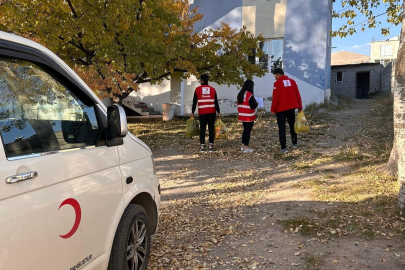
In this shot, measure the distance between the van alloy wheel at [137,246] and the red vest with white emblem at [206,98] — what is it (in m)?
5.38

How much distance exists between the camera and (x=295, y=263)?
3.57m

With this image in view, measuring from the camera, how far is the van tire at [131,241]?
9.12ft

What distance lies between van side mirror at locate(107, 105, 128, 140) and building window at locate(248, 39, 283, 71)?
13607 mm

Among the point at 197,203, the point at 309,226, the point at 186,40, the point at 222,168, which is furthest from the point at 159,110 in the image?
the point at 309,226

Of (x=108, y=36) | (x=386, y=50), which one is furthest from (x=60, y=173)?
(x=386, y=50)

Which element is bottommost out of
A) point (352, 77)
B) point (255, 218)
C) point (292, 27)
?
point (255, 218)

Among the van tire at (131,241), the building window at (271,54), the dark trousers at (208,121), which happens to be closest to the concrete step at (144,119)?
the building window at (271,54)

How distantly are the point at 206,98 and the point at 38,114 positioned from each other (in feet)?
20.4

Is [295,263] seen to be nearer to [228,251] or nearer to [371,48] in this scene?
[228,251]

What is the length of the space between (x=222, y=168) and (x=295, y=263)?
3951 millimetres

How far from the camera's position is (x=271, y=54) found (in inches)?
623

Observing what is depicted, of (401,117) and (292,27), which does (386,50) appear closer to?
(292,27)

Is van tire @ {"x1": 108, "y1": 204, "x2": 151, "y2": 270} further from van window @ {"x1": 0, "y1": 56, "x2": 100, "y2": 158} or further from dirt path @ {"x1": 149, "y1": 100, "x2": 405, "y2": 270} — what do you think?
van window @ {"x1": 0, "y1": 56, "x2": 100, "y2": 158}

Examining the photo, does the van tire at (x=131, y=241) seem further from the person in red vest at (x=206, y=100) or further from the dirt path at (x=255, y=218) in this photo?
the person in red vest at (x=206, y=100)
